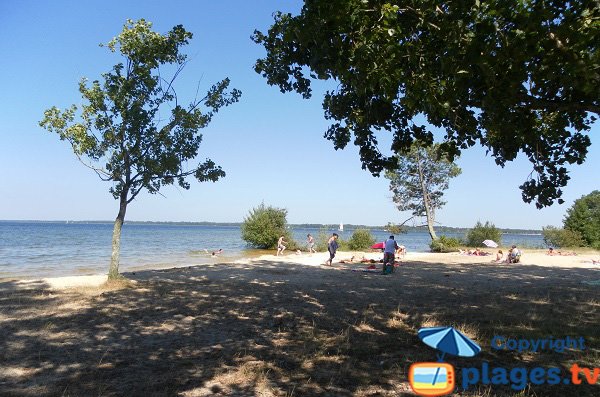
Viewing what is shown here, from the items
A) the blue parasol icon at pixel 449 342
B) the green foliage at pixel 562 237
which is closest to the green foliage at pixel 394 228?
the green foliage at pixel 562 237

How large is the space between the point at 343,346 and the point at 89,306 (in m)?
6.28

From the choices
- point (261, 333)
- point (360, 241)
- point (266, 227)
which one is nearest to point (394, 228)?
point (360, 241)

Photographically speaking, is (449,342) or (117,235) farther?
(117,235)

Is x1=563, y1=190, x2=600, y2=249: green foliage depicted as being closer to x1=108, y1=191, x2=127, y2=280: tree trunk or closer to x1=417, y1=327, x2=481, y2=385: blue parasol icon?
x1=108, y1=191, x2=127, y2=280: tree trunk

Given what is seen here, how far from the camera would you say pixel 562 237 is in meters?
43.6

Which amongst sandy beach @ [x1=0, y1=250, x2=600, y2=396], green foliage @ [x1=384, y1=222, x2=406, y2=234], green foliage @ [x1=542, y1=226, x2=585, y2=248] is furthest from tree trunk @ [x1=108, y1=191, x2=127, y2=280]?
green foliage @ [x1=542, y1=226, x2=585, y2=248]

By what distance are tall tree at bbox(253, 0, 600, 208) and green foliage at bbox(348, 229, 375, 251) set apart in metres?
29.4

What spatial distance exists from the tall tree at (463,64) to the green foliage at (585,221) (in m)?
42.4

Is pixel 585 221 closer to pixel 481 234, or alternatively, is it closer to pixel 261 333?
pixel 481 234

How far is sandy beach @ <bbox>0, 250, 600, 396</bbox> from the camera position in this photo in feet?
16.7

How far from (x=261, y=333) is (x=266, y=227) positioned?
1297 inches

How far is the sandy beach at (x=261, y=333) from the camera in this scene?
509cm

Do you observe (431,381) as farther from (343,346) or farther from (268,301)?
(268,301)

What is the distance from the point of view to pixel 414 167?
130 feet
